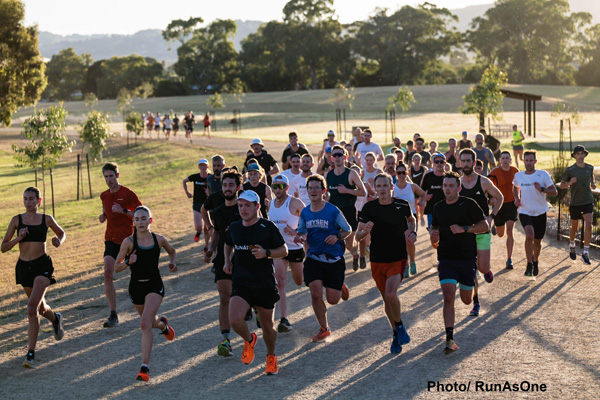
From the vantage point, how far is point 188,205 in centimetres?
2494

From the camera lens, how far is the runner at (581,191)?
13.5 meters

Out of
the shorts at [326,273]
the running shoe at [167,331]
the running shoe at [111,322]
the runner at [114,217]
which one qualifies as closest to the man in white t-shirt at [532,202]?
the shorts at [326,273]

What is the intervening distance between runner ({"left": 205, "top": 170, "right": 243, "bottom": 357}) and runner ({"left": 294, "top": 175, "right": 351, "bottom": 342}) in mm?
805

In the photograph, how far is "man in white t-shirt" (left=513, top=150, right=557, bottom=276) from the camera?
1236 centimetres

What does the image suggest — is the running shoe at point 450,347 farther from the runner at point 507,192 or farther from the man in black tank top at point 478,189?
the runner at point 507,192

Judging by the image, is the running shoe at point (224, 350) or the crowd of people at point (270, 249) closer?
the crowd of people at point (270, 249)

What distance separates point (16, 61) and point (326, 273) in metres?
27.2

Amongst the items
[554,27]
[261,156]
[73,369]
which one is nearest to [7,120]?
[261,156]

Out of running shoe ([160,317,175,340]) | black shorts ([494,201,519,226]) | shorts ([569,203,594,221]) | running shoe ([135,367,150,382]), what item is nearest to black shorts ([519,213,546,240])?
black shorts ([494,201,519,226])

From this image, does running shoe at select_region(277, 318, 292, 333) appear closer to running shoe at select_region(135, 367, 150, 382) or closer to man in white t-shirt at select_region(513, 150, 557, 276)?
running shoe at select_region(135, 367, 150, 382)

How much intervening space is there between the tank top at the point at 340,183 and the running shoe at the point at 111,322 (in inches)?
156

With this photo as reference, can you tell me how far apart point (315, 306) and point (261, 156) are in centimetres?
636

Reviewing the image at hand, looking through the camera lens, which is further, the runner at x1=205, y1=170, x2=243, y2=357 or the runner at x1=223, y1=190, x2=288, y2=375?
the runner at x1=205, y1=170, x2=243, y2=357

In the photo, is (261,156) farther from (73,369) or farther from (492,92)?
(492,92)
